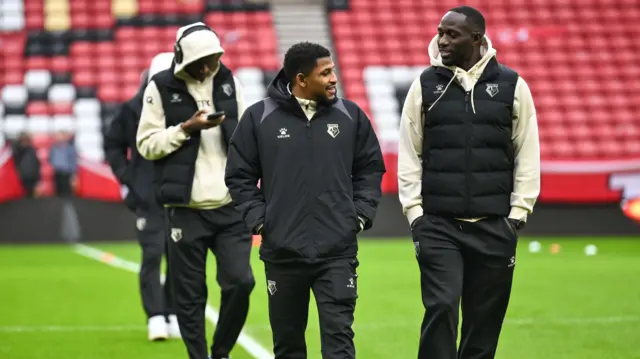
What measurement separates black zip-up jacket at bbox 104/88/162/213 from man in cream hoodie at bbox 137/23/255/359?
1809 mm

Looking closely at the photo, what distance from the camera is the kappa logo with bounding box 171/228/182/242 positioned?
24.2 feet

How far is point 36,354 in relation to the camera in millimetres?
8773

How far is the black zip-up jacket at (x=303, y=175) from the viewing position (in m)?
5.97

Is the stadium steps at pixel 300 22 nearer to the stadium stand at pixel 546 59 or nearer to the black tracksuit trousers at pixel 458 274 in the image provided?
the stadium stand at pixel 546 59

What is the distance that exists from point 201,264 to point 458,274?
6.48ft

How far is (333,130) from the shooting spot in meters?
6.06

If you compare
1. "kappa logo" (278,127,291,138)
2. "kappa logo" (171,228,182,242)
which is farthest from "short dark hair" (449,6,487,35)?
"kappa logo" (171,228,182,242)

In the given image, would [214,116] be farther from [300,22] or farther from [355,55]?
[300,22]

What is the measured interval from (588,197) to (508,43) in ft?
27.8

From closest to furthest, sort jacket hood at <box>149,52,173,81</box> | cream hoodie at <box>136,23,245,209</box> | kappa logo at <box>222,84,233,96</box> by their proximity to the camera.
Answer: cream hoodie at <box>136,23,245,209</box>
kappa logo at <box>222,84,233,96</box>
jacket hood at <box>149,52,173,81</box>

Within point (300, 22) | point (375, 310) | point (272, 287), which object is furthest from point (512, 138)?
point (300, 22)

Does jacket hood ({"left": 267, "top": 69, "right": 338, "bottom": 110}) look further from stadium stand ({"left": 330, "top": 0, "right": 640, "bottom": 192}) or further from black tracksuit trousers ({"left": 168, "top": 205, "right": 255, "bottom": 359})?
stadium stand ({"left": 330, "top": 0, "right": 640, "bottom": 192})

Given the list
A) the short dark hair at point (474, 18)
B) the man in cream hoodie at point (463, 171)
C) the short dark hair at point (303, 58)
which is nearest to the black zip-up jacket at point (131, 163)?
the short dark hair at point (303, 58)

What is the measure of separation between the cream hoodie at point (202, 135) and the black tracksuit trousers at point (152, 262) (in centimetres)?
208
